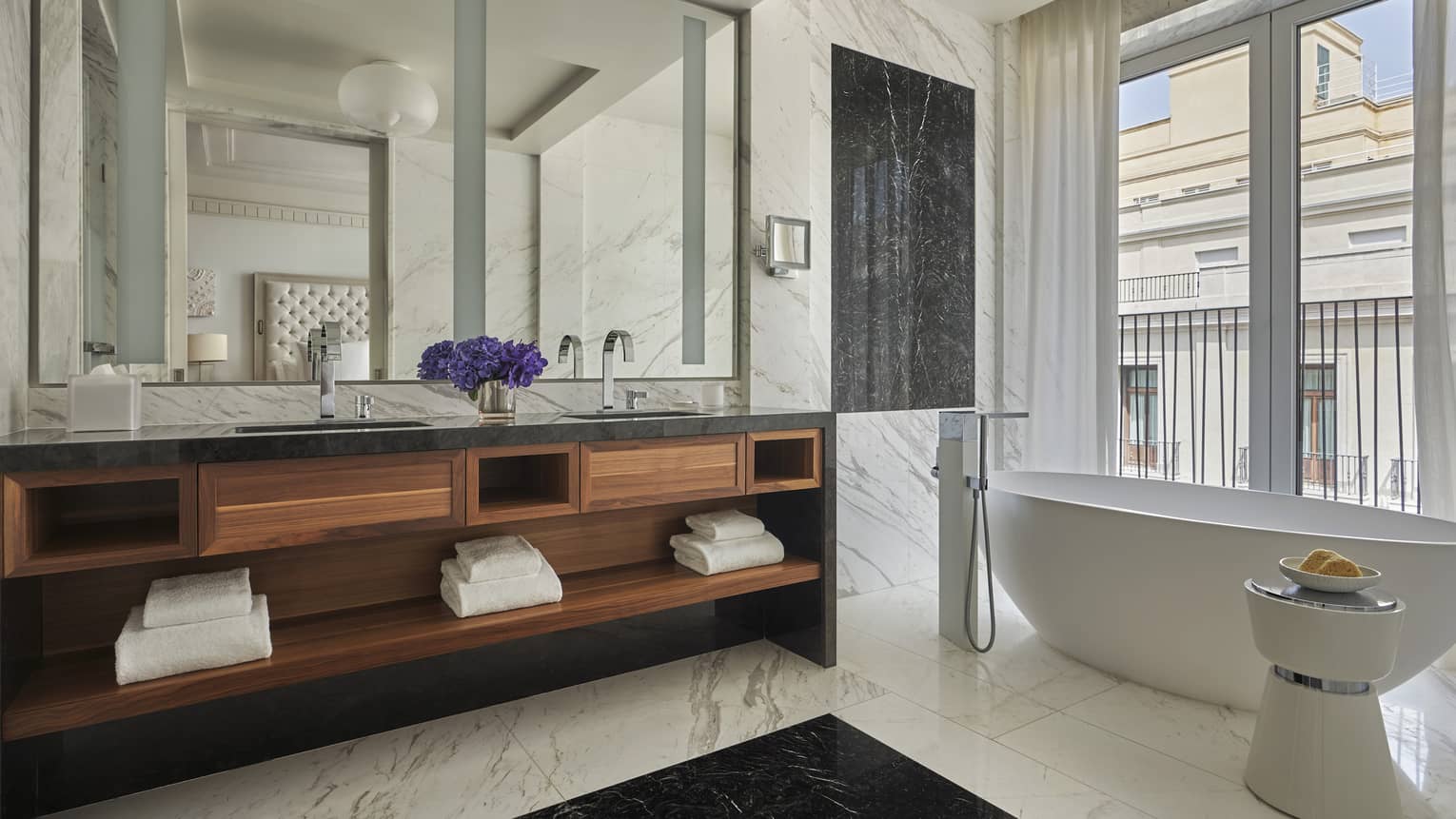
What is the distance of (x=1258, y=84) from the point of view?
10.1ft

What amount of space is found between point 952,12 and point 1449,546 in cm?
297

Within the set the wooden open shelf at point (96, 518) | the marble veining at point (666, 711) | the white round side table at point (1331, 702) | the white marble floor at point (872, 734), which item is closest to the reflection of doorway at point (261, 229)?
the wooden open shelf at point (96, 518)

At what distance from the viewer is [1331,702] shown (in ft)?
5.28

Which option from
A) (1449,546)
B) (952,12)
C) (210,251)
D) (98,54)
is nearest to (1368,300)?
(1449,546)

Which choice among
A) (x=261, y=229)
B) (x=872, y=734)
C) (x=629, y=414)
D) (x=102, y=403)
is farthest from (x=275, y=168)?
(x=872, y=734)

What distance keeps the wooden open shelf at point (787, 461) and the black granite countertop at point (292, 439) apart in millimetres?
117

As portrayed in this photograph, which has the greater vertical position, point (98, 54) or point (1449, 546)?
point (98, 54)

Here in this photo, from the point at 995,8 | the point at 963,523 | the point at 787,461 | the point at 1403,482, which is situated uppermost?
the point at 995,8

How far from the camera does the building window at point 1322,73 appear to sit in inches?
117

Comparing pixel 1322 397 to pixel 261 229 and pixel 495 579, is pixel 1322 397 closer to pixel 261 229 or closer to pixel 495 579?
pixel 495 579

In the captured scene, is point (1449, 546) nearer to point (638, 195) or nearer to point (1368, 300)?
point (1368, 300)

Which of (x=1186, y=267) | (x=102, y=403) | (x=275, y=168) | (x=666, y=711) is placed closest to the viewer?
(x=102, y=403)

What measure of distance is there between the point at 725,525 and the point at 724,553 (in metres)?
0.10

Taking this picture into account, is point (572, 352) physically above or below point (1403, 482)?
above
